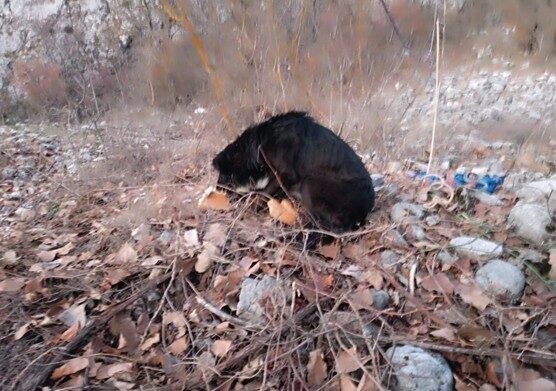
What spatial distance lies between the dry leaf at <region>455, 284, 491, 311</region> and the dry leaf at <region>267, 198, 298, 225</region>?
1.19m

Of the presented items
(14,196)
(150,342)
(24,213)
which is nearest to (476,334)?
(150,342)

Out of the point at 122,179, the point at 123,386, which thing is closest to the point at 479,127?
the point at 122,179

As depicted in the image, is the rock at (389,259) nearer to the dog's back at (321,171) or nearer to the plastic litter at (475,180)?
the dog's back at (321,171)

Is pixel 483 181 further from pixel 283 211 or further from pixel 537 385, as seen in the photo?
pixel 537 385

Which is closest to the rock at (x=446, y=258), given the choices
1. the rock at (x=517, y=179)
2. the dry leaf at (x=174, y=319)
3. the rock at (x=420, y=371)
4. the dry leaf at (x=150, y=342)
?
the rock at (x=420, y=371)

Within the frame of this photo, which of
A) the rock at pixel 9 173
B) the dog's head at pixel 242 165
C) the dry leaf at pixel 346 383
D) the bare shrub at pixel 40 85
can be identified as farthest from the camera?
the bare shrub at pixel 40 85

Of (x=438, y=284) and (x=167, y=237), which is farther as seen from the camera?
(x=167, y=237)

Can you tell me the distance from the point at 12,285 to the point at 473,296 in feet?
8.97

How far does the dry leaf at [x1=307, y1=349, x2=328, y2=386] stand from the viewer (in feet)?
6.87

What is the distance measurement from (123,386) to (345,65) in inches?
196

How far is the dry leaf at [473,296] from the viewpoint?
7.78 feet

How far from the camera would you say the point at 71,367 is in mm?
2176

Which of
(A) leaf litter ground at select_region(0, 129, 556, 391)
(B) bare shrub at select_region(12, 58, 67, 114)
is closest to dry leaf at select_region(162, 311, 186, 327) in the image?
(A) leaf litter ground at select_region(0, 129, 556, 391)

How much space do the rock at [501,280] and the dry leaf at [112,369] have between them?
1.97 metres
